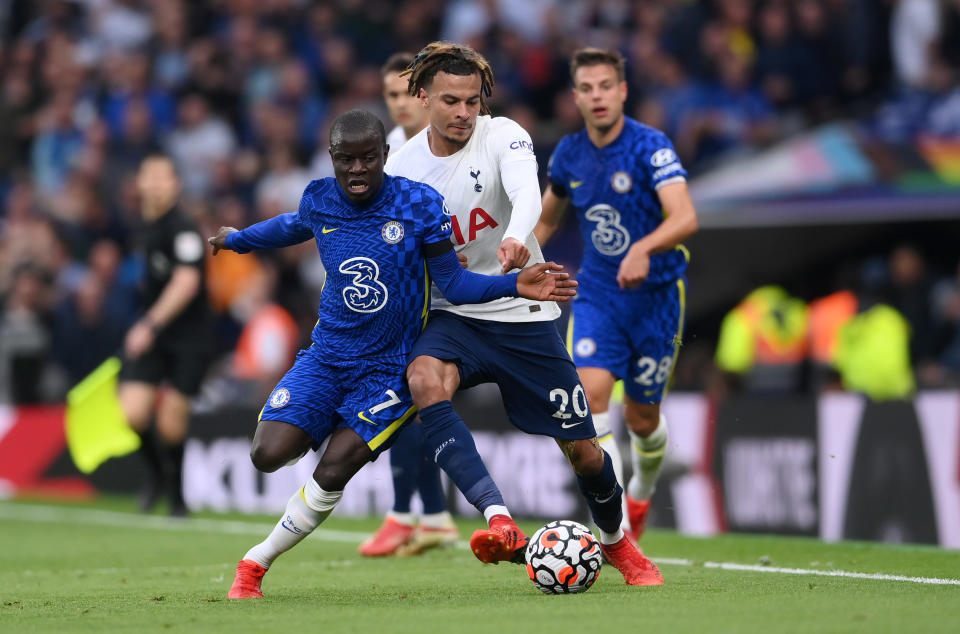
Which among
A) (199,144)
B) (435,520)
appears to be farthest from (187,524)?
(199,144)

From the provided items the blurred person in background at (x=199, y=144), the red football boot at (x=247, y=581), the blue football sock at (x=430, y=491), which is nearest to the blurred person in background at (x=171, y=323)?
the blue football sock at (x=430, y=491)

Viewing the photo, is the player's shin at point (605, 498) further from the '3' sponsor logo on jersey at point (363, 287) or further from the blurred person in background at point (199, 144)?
the blurred person in background at point (199, 144)

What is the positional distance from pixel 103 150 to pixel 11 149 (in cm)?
229

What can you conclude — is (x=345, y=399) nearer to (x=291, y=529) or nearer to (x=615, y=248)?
(x=291, y=529)

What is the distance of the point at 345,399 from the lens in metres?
6.43

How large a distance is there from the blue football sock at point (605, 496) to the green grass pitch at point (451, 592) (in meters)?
0.28

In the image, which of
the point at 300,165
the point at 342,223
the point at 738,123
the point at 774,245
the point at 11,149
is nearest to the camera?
the point at 342,223

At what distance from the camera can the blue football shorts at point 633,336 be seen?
7.84 m

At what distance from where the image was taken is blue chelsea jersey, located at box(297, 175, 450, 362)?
6.32 meters

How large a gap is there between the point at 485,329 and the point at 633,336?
5.05 ft

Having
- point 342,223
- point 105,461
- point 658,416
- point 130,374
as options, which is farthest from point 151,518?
point 342,223

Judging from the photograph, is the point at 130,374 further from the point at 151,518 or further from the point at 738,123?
the point at 738,123

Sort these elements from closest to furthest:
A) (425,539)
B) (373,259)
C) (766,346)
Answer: (373,259) → (425,539) → (766,346)

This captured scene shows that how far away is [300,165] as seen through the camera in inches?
674
